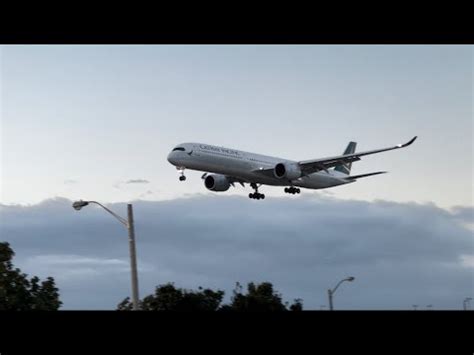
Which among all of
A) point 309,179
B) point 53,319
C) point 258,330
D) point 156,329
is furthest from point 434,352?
point 309,179

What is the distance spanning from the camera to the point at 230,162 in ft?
203

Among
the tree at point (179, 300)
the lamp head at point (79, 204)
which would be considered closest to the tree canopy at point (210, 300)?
the tree at point (179, 300)

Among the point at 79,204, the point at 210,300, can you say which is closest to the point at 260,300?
the point at 210,300

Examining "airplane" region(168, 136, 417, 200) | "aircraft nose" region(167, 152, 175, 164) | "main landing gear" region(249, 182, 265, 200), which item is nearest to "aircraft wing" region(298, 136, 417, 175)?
"airplane" region(168, 136, 417, 200)

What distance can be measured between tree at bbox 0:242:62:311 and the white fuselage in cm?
1190

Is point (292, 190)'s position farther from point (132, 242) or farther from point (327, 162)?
point (132, 242)

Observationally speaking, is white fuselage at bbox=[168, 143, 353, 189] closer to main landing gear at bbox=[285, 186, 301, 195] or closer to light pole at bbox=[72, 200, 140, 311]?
main landing gear at bbox=[285, 186, 301, 195]

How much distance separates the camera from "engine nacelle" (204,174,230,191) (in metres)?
64.6

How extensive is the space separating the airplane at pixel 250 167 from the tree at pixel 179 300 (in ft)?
23.6
